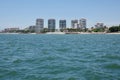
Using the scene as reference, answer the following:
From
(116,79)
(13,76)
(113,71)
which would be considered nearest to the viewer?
(116,79)

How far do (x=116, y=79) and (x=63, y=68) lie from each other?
4.34 m

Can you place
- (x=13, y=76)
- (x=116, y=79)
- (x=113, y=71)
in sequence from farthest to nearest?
(x=113, y=71), (x=13, y=76), (x=116, y=79)

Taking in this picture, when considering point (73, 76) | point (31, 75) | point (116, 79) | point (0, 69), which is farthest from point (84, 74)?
point (0, 69)

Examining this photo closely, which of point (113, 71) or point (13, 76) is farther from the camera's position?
point (113, 71)

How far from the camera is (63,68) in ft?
55.6

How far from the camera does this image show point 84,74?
1495 cm

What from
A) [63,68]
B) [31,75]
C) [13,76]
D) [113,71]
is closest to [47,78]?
[31,75]

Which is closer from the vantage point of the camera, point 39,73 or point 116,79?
point 116,79

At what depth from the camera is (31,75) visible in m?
14.5

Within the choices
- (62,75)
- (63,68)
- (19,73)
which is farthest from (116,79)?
(19,73)

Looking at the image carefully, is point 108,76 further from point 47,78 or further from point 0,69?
point 0,69

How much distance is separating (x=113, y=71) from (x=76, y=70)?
7.54ft

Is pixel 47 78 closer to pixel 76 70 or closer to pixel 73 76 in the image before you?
pixel 73 76

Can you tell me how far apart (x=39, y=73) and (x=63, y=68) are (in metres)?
2.30
